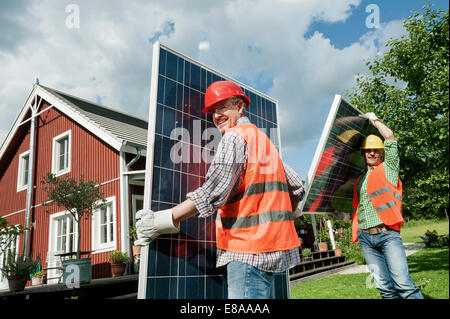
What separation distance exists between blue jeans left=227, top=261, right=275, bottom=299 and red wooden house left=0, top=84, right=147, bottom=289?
9.19m

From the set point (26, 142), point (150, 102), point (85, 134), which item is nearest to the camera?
point (150, 102)

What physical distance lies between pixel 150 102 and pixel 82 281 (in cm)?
712

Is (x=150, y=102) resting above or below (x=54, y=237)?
above

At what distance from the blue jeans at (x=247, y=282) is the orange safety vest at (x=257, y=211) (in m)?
0.10

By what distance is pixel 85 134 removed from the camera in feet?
43.4

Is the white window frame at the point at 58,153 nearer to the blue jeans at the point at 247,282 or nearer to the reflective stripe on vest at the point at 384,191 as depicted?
the reflective stripe on vest at the point at 384,191

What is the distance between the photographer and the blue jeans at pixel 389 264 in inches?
120

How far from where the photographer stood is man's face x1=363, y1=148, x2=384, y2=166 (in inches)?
152

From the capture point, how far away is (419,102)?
8.77 meters

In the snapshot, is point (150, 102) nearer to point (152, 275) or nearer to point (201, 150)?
point (201, 150)

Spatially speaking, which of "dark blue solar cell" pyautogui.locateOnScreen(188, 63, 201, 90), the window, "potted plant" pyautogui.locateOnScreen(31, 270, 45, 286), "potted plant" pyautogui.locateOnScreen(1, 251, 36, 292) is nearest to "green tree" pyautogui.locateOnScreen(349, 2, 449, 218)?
"dark blue solar cell" pyautogui.locateOnScreen(188, 63, 201, 90)

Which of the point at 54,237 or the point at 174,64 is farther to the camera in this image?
the point at 54,237

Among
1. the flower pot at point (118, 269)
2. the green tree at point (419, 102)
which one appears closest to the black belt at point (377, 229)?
the green tree at point (419, 102)
